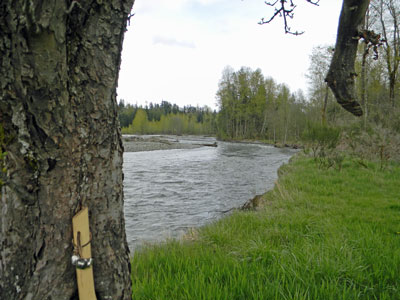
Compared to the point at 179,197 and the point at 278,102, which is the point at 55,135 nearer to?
the point at 179,197

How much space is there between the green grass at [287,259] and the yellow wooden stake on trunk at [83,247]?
1.17 metres

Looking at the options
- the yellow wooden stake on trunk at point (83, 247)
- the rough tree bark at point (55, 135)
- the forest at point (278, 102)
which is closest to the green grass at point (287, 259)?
the yellow wooden stake on trunk at point (83, 247)

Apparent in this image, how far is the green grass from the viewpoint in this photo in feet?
7.32

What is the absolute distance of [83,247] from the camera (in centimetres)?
111

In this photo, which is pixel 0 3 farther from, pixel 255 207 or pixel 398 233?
pixel 255 207

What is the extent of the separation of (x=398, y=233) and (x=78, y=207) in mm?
4179

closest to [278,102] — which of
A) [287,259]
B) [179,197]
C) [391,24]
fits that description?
[391,24]

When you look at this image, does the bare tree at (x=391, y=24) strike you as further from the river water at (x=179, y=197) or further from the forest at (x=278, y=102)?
the river water at (x=179, y=197)

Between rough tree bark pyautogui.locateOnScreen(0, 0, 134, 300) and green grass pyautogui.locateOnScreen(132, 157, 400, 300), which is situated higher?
rough tree bark pyautogui.locateOnScreen(0, 0, 134, 300)

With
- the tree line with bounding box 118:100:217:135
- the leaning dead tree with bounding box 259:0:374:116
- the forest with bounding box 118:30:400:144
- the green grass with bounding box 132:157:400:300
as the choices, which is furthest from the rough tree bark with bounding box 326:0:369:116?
the tree line with bounding box 118:100:217:135

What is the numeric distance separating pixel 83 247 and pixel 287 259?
7.79 ft

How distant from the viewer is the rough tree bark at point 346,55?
6.19 feet

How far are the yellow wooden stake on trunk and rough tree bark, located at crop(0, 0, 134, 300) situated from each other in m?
0.04

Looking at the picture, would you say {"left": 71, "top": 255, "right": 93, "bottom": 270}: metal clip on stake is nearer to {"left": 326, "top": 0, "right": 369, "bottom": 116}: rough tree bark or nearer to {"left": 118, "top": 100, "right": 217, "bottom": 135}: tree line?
{"left": 326, "top": 0, "right": 369, "bottom": 116}: rough tree bark
